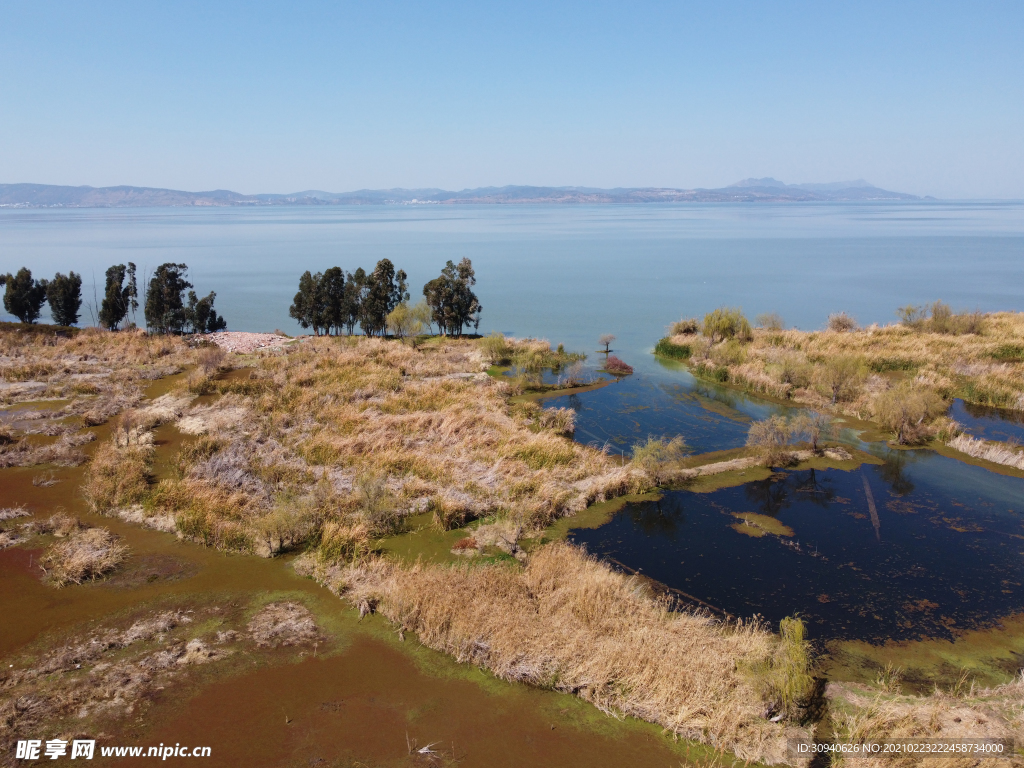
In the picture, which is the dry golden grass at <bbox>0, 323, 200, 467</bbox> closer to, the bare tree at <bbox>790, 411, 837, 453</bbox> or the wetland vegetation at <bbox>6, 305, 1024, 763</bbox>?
the wetland vegetation at <bbox>6, 305, 1024, 763</bbox>

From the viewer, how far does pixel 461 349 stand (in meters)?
38.7

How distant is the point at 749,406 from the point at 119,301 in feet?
149

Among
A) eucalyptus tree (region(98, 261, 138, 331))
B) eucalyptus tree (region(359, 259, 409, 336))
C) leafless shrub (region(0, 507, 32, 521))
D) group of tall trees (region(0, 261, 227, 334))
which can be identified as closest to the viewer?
leafless shrub (region(0, 507, 32, 521))

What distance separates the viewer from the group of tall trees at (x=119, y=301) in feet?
147

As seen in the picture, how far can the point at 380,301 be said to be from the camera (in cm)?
4378

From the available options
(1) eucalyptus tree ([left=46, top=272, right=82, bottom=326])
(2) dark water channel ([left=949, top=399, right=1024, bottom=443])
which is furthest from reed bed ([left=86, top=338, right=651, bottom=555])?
(1) eucalyptus tree ([left=46, top=272, right=82, bottom=326])

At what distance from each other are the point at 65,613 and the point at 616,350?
33.0 m

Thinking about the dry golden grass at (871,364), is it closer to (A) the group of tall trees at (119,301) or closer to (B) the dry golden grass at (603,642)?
(B) the dry golden grass at (603,642)

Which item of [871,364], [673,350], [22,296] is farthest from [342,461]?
[22,296]

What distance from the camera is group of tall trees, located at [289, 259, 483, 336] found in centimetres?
4297

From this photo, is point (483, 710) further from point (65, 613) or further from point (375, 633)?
point (65, 613)

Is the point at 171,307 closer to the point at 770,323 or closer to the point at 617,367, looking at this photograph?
the point at 617,367

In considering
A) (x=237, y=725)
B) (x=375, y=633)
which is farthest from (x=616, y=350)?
(x=237, y=725)

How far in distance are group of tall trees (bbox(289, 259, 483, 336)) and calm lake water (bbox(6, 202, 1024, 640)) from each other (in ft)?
16.8
